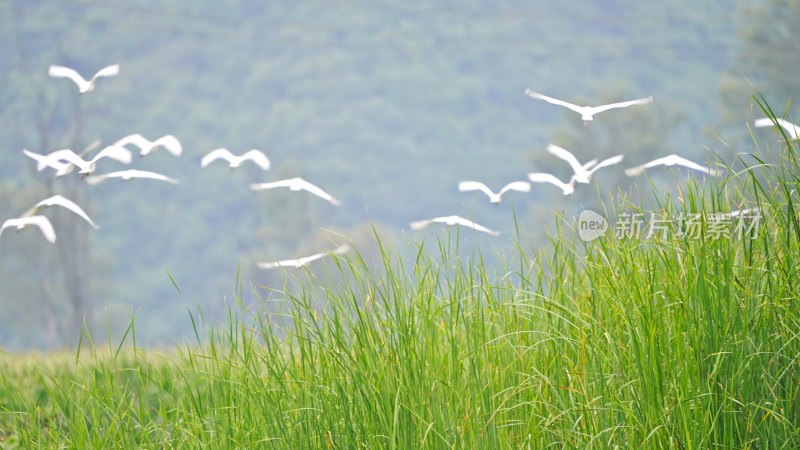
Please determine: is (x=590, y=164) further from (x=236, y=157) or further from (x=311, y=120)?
(x=311, y=120)

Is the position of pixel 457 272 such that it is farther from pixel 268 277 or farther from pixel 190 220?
pixel 190 220

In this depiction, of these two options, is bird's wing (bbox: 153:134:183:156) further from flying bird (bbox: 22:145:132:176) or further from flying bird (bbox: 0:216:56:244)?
flying bird (bbox: 0:216:56:244)

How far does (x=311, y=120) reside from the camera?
78.5 metres

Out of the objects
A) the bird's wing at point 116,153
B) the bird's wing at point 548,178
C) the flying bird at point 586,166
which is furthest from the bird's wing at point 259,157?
the flying bird at point 586,166

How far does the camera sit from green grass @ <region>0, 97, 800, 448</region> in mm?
2666

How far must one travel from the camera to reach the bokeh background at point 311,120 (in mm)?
A: 42438

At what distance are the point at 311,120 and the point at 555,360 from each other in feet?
252

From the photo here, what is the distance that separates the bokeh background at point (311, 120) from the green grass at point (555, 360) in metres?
32.4

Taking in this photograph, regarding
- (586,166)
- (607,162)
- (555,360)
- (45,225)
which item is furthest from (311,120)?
(555,360)

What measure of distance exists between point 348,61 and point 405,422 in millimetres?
88660

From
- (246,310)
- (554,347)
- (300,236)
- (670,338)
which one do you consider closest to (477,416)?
(554,347)

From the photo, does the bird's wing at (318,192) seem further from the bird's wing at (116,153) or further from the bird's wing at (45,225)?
the bird's wing at (45,225)

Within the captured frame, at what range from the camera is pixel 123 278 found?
57.6m

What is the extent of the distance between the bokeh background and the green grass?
3243 cm
